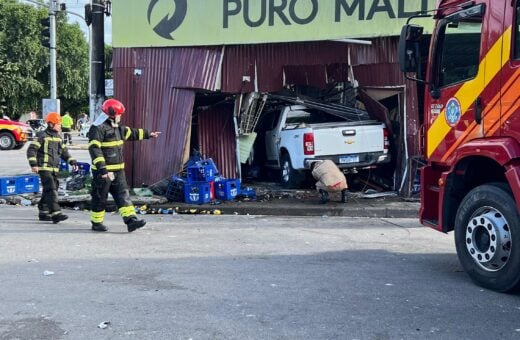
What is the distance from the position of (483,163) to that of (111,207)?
24.0 feet

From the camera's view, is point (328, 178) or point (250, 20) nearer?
point (328, 178)

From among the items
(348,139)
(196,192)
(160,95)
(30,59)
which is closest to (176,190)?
(196,192)

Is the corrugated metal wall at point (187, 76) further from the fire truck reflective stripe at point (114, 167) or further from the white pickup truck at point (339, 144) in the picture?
the fire truck reflective stripe at point (114, 167)

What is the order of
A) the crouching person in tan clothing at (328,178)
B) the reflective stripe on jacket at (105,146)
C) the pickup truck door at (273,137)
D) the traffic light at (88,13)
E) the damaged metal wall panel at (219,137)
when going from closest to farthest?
the reflective stripe on jacket at (105,146) → the crouching person in tan clothing at (328,178) → the traffic light at (88,13) → the damaged metal wall panel at (219,137) → the pickup truck door at (273,137)

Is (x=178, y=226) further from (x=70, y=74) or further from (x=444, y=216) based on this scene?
(x=70, y=74)

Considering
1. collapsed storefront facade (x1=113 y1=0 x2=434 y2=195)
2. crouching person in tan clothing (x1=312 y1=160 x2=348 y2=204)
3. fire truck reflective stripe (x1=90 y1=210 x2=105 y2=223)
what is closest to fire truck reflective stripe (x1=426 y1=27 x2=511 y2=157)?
crouching person in tan clothing (x1=312 y1=160 x2=348 y2=204)

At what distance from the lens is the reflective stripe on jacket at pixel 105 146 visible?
327 inches

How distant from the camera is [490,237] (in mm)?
5262

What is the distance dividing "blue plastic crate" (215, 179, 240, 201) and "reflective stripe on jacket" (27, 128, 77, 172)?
3107 mm

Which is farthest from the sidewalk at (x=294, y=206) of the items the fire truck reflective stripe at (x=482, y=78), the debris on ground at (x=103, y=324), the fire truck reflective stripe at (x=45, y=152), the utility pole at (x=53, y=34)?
the utility pole at (x=53, y=34)

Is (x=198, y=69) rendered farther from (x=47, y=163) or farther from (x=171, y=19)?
(x=47, y=163)

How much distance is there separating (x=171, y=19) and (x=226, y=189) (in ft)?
11.8

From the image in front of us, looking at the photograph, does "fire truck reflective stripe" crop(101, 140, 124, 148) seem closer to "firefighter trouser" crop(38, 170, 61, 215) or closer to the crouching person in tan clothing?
"firefighter trouser" crop(38, 170, 61, 215)

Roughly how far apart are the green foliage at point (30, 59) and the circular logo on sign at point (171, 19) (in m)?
28.1
